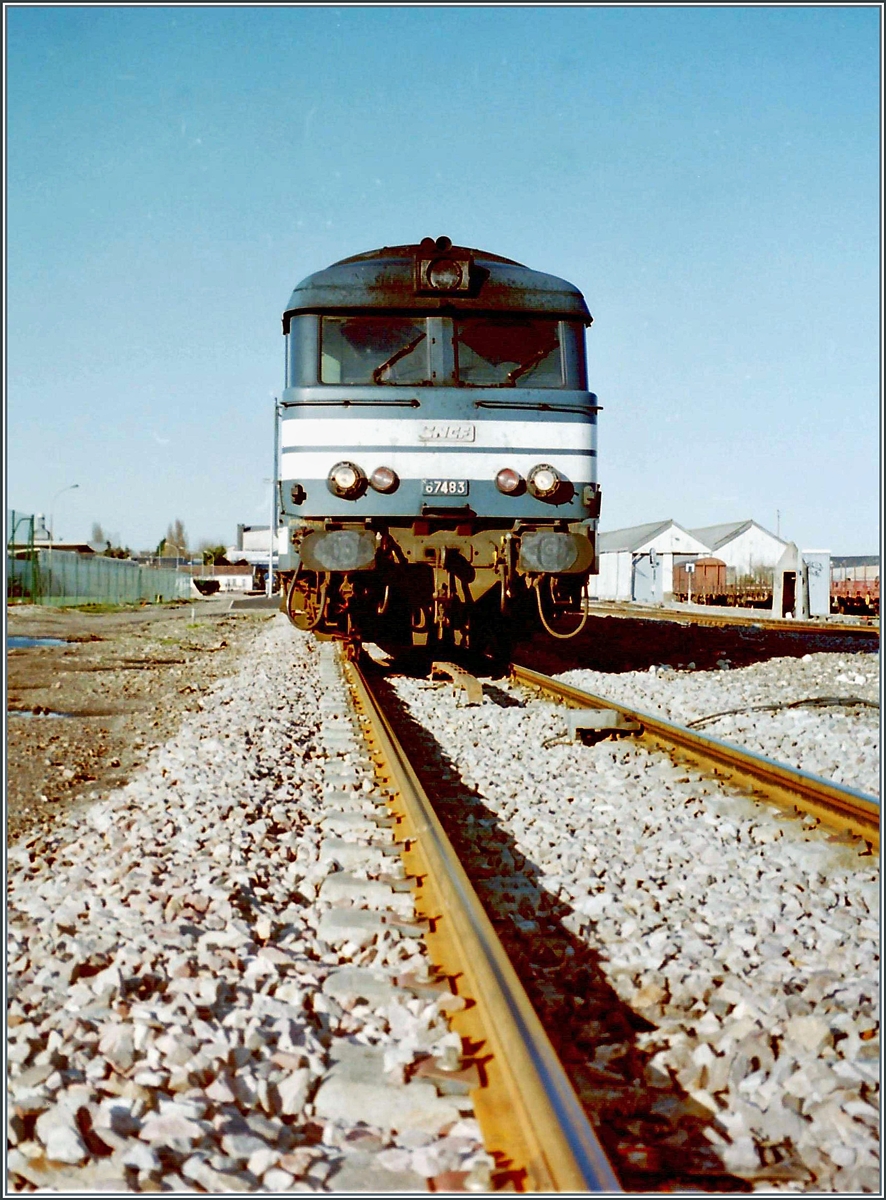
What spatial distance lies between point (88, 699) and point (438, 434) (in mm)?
4161

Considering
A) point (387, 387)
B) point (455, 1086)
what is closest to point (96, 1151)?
point (455, 1086)

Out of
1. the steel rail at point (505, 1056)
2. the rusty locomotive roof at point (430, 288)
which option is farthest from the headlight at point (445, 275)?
the steel rail at point (505, 1056)

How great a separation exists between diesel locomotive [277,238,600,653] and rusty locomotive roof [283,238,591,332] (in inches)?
0.5

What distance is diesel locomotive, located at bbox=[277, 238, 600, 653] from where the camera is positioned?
310 inches

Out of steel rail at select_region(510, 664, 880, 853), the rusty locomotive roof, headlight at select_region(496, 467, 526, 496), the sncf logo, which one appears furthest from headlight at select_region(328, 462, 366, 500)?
steel rail at select_region(510, 664, 880, 853)

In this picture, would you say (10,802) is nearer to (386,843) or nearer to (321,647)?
(386,843)

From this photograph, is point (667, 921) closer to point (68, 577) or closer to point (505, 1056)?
point (505, 1056)

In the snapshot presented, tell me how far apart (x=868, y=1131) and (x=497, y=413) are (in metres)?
6.54

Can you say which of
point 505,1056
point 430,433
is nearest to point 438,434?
point 430,433

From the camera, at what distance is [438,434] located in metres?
7.95

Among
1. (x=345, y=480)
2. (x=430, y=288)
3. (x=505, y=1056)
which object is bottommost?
(x=505, y=1056)

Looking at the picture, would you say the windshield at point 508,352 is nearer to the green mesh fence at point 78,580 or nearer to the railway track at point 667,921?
the railway track at point 667,921

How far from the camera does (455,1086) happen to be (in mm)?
2107

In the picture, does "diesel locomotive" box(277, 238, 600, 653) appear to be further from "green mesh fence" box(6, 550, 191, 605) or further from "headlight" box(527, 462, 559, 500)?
"green mesh fence" box(6, 550, 191, 605)
